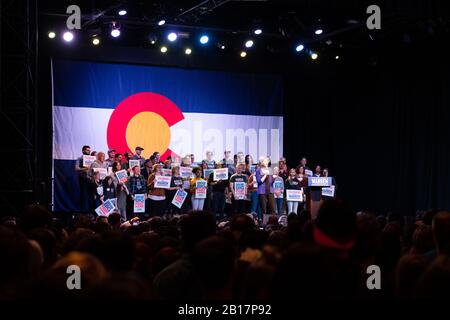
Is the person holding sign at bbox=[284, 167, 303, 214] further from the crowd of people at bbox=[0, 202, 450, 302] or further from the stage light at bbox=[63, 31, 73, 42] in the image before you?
the crowd of people at bbox=[0, 202, 450, 302]

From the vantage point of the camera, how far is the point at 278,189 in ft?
61.6

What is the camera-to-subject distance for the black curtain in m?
20.3

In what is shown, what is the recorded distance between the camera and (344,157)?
74.3 feet

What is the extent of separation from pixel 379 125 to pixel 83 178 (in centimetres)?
971

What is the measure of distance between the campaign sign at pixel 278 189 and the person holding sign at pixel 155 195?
315 cm

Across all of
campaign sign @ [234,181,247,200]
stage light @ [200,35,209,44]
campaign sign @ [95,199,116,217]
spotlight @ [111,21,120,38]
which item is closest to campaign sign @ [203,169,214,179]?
campaign sign @ [234,181,247,200]

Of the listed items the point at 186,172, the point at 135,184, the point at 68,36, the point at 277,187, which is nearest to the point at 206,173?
the point at 186,172

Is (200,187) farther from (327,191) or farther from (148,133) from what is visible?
(327,191)

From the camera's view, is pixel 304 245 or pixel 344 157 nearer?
pixel 304 245

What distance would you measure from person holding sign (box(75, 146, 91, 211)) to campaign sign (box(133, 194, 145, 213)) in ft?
4.37

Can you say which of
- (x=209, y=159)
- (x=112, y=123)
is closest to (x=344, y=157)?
(x=209, y=159)
